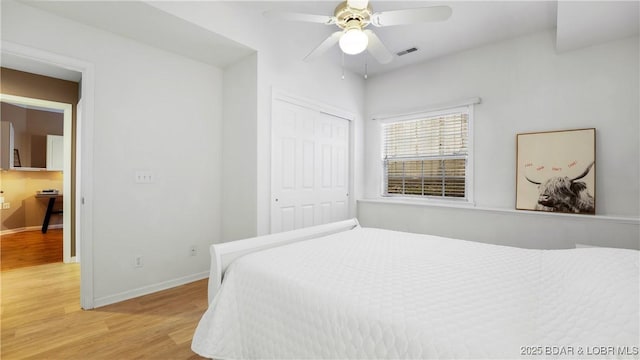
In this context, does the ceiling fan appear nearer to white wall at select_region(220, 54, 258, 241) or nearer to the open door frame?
white wall at select_region(220, 54, 258, 241)

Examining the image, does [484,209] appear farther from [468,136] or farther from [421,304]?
[421,304]

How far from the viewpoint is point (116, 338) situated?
6.30 feet

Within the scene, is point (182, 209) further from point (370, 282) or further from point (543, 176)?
point (543, 176)

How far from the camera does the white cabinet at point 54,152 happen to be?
17.5ft

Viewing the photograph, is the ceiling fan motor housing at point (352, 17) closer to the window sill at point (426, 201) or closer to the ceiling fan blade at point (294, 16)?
the ceiling fan blade at point (294, 16)

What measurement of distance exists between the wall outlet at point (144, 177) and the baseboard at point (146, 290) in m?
1.00

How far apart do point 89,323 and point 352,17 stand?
2954mm

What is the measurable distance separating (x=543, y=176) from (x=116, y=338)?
3883 millimetres

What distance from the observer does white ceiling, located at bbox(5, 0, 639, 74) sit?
2.17 metres

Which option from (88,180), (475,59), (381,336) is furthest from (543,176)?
(88,180)

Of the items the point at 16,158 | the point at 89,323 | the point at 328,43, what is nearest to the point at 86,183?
the point at 89,323

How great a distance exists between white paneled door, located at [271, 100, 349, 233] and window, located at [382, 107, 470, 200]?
648mm

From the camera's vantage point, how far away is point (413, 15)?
183 cm

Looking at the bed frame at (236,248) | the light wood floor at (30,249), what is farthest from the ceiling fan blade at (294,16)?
the light wood floor at (30,249)
